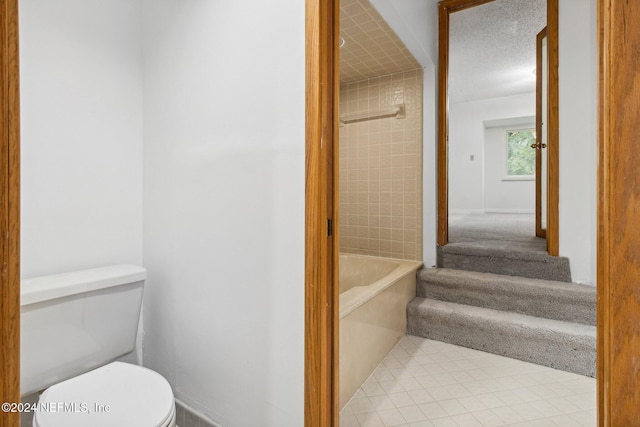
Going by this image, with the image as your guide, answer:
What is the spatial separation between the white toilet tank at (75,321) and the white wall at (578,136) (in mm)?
2491

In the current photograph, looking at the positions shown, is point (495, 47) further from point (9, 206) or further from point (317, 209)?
point (9, 206)

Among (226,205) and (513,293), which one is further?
(513,293)

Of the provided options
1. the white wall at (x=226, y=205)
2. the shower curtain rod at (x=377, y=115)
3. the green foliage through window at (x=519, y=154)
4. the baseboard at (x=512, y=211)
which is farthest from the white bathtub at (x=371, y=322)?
the green foliage through window at (x=519, y=154)

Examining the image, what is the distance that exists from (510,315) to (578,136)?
123cm

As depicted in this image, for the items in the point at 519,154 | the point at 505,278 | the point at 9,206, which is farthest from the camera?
the point at 519,154

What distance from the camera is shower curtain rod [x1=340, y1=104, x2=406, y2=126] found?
2629mm

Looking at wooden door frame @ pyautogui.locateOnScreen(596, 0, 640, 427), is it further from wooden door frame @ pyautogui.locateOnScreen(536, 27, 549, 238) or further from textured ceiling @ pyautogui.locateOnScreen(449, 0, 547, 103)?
textured ceiling @ pyautogui.locateOnScreen(449, 0, 547, 103)

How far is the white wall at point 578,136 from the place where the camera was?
2.00 m

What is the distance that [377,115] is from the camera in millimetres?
2754

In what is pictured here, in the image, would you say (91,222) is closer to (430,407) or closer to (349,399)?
(349,399)

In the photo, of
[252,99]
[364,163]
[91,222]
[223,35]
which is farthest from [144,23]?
[364,163]

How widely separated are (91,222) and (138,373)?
693 millimetres

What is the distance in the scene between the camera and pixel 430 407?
1515 mm

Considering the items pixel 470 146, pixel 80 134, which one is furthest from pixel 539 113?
pixel 470 146
